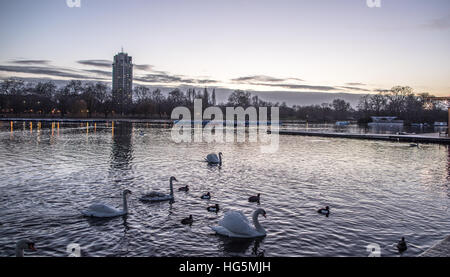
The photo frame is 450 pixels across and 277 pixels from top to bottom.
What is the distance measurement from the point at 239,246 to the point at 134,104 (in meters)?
149

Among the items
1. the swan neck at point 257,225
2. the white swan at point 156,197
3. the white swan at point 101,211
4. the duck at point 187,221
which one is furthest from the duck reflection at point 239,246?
the white swan at point 156,197

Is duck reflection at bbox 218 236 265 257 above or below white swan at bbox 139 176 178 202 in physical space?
→ below

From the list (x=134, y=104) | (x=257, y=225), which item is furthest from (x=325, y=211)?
(x=134, y=104)

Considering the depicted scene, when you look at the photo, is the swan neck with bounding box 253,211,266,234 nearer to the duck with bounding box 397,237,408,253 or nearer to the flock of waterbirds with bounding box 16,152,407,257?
the flock of waterbirds with bounding box 16,152,407,257

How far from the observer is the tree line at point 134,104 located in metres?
120

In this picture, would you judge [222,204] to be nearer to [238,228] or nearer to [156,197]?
[156,197]

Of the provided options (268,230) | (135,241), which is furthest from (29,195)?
(268,230)

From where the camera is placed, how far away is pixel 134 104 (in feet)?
499

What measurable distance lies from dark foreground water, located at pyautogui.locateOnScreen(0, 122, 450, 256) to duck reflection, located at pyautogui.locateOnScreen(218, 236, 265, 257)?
5 cm

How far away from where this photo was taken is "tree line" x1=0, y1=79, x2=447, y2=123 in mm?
119875

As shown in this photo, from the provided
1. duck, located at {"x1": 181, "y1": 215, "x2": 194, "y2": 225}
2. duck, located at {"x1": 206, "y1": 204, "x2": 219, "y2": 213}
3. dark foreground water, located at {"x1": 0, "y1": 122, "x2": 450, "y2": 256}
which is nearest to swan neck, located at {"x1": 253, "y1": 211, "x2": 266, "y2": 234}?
dark foreground water, located at {"x1": 0, "y1": 122, "x2": 450, "y2": 256}

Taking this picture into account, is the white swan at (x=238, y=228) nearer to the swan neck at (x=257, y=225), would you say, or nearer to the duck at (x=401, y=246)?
the swan neck at (x=257, y=225)

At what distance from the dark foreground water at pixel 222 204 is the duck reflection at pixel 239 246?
5 centimetres

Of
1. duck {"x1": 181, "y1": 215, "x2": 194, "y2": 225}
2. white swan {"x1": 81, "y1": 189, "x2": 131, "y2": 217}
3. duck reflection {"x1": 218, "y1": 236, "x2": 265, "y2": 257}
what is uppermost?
Result: white swan {"x1": 81, "y1": 189, "x2": 131, "y2": 217}
